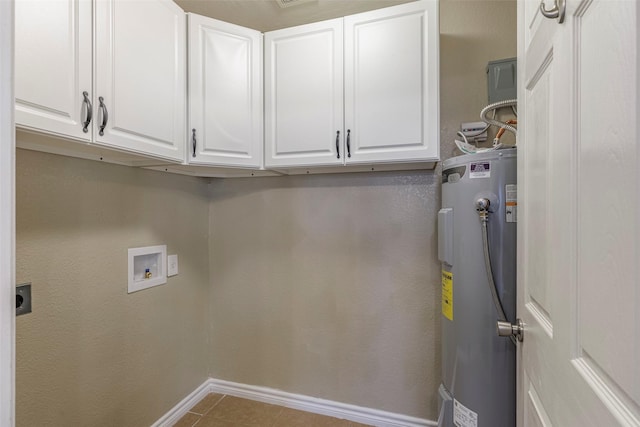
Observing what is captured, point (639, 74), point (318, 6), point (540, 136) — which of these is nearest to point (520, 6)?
point (540, 136)

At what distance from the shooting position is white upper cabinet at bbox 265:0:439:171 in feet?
4.73

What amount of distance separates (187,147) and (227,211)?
2.27 ft

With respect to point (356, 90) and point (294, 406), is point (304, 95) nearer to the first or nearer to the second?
point (356, 90)

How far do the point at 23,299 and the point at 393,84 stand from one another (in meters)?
1.83

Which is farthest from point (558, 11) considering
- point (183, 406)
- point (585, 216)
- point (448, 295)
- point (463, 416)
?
point (183, 406)

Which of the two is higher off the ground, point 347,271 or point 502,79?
point 502,79

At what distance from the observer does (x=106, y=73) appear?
3.61 feet

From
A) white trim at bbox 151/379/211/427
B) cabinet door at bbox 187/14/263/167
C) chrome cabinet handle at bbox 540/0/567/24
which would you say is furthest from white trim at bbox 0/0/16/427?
white trim at bbox 151/379/211/427

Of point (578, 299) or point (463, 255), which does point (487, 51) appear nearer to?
point (463, 255)

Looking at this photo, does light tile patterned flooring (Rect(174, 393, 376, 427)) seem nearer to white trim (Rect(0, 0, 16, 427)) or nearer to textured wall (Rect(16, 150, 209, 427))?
textured wall (Rect(16, 150, 209, 427))

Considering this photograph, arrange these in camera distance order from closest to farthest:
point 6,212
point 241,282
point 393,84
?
point 6,212 → point 393,84 → point 241,282

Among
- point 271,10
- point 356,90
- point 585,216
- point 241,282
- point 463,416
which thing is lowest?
point 463,416

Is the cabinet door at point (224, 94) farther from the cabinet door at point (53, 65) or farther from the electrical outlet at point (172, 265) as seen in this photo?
the electrical outlet at point (172, 265)

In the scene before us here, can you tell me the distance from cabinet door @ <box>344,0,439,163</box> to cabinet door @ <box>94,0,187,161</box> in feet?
2.81
